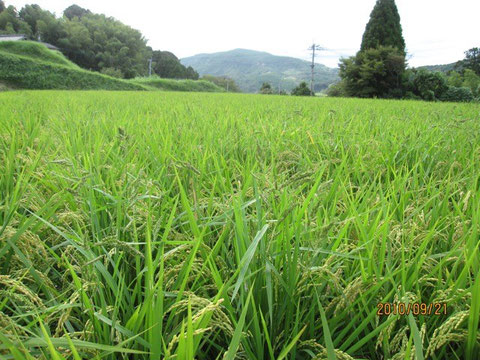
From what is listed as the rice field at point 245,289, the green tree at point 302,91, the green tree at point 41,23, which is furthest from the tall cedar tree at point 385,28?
the green tree at point 41,23

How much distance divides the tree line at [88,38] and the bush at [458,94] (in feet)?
130

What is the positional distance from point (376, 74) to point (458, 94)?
533 centimetres

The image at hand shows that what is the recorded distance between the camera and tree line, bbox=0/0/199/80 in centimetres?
4741

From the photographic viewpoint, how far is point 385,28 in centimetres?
2484

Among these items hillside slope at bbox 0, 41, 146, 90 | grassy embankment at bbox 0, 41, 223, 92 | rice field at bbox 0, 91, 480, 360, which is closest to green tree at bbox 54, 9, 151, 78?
grassy embankment at bbox 0, 41, 223, 92

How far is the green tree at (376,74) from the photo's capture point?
21.0 m

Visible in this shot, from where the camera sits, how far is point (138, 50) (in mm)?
55719

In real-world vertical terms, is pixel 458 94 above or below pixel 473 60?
below

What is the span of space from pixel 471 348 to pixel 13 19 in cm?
6845

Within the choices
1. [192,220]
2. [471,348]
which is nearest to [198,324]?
[192,220]

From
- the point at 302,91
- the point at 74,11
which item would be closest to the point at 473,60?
the point at 302,91

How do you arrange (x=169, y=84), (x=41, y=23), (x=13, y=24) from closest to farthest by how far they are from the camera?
1. (x=169, y=84)
2. (x=41, y=23)
3. (x=13, y=24)

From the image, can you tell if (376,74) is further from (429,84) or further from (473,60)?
(473,60)

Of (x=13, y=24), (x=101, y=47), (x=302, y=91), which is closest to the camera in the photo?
(x=302, y=91)
